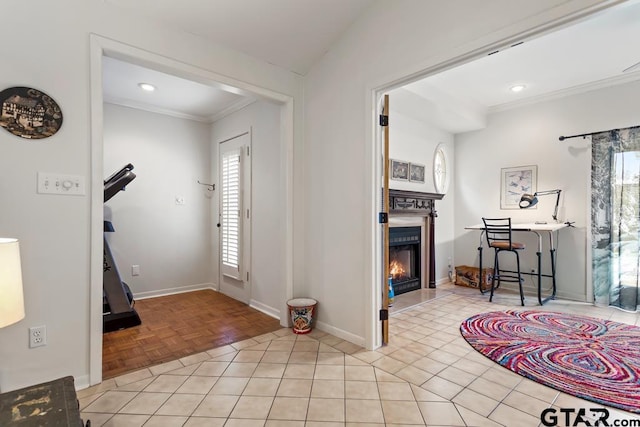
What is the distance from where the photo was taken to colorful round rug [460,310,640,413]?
6.45 feet

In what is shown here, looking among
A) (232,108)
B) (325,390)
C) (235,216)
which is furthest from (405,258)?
(232,108)

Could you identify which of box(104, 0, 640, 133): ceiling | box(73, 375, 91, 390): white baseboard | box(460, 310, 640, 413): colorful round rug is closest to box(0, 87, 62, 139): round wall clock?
box(104, 0, 640, 133): ceiling

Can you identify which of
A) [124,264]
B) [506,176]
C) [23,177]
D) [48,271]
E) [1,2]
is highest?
[1,2]

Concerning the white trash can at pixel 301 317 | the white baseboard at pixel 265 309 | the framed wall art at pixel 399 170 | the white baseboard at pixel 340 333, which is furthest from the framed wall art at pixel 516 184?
the white baseboard at pixel 265 309

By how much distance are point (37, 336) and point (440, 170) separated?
5112 mm

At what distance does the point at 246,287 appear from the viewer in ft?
12.9

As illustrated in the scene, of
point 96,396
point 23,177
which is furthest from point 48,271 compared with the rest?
point 96,396

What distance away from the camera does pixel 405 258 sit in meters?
4.50

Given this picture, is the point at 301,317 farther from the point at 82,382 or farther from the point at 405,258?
the point at 405,258

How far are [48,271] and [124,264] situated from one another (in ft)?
7.38

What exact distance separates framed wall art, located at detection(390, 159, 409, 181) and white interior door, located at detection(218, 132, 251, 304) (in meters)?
1.89

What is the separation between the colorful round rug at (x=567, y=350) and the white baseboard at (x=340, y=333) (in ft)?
3.16

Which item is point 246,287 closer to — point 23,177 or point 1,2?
point 23,177

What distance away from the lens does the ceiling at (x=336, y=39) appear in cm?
239
